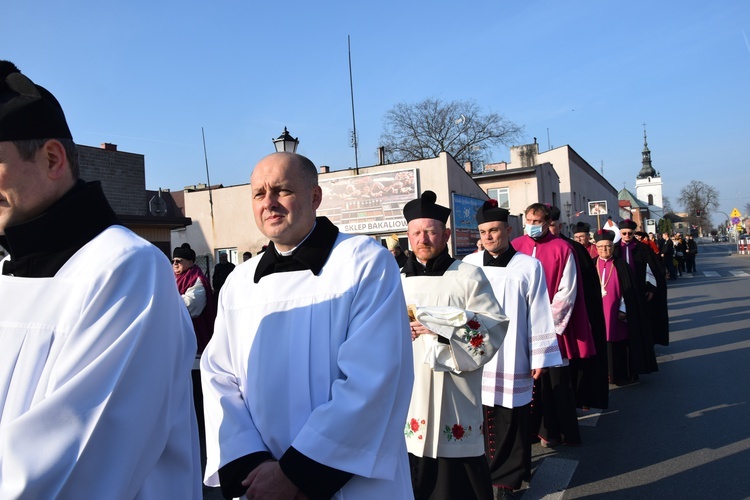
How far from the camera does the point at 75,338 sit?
4.58 feet

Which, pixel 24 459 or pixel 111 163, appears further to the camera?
pixel 111 163

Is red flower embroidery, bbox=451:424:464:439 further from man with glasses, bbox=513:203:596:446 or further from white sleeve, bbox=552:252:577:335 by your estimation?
white sleeve, bbox=552:252:577:335

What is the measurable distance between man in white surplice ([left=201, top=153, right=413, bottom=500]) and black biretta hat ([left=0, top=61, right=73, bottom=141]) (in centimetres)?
83

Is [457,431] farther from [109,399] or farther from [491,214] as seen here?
[109,399]

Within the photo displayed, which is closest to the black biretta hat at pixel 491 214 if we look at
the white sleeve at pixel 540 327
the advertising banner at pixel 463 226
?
the white sleeve at pixel 540 327

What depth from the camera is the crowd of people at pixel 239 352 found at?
54.3 inches

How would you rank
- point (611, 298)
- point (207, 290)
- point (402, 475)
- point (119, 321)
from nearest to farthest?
1. point (119, 321)
2. point (402, 475)
3. point (207, 290)
4. point (611, 298)

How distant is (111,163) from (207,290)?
42.9 feet

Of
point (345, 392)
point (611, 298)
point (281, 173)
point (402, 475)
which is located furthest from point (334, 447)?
point (611, 298)

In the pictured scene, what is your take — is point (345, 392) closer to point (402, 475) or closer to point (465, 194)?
point (402, 475)

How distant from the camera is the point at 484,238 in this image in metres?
4.90

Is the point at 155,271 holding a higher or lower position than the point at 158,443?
higher

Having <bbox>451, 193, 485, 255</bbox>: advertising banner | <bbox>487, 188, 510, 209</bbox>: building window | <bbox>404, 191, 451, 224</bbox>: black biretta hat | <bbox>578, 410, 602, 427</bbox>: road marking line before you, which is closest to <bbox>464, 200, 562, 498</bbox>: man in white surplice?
<bbox>404, 191, 451, 224</bbox>: black biretta hat

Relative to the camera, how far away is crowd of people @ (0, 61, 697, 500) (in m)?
1.38
